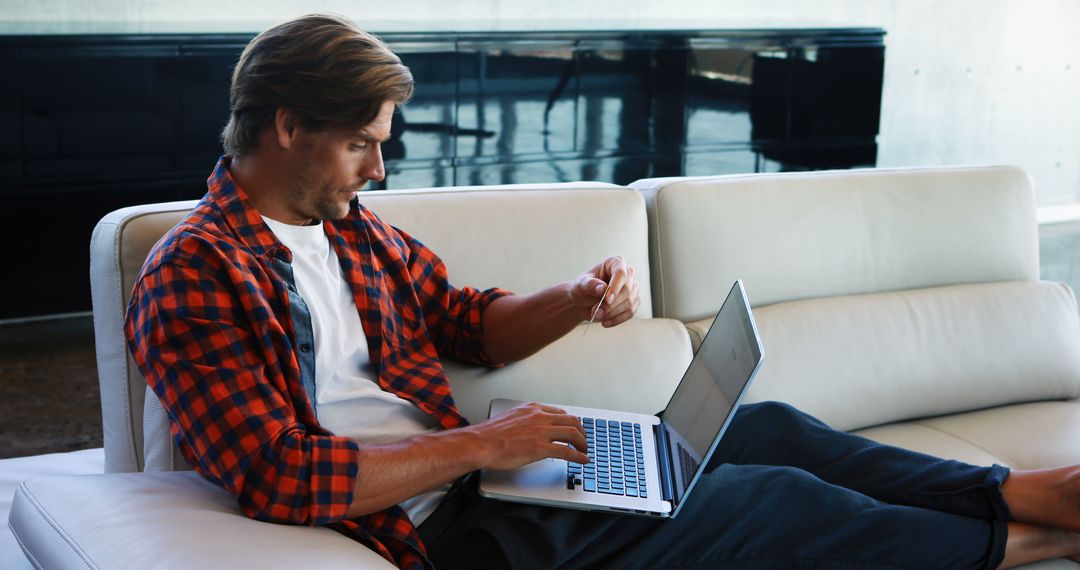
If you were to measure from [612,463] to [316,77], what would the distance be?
0.67 meters

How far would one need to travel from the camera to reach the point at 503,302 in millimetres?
1766

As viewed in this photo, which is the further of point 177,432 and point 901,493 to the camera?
point 901,493

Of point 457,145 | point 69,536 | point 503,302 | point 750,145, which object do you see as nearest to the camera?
point 69,536

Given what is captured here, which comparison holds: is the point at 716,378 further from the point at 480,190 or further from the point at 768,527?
the point at 480,190

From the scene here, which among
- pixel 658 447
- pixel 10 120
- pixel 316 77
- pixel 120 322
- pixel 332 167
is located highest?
pixel 316 77

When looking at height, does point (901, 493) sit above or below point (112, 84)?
below

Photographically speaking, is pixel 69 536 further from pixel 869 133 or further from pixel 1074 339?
pixel 869 133

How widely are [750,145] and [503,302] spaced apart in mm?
3305

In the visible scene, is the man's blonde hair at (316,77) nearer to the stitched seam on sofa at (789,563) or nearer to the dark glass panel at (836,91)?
the stitched seam on sofa at (789,563)

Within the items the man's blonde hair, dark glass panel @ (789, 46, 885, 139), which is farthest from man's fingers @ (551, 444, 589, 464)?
dark glass panel @ (789, 46, 885, 139)

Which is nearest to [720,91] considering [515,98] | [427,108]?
[515,98]

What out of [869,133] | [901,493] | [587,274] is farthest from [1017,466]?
[869,133]

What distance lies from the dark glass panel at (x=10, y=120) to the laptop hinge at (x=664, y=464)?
252cm

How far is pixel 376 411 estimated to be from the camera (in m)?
1.56
